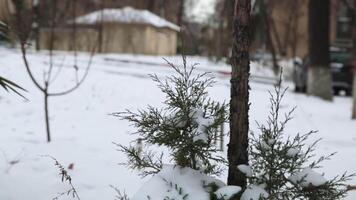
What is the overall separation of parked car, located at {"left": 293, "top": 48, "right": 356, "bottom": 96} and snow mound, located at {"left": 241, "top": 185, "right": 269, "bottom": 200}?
16.2m

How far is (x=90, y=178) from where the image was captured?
5.18m

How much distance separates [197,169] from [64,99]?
25.5 ft

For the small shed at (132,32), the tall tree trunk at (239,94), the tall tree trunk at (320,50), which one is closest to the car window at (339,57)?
the tall tree trunk at (320,50)

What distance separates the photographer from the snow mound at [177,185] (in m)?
3.02

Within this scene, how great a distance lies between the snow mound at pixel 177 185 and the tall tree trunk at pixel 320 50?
12852 mm

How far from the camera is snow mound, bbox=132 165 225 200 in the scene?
302 cm

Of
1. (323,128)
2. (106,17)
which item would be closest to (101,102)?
(323,128)

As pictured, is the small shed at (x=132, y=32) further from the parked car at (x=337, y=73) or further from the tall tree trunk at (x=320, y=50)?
the tall tree trunk at (x=320, y=50)

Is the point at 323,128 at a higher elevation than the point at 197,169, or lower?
lower

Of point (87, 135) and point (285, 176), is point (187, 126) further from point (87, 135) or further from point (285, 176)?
point (87, 135)

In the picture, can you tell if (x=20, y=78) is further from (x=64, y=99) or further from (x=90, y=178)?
(x=90, y=178)

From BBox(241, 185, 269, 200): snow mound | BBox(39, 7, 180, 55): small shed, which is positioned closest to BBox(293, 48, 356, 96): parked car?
BBox(241, 185, 269, 200): snow mound

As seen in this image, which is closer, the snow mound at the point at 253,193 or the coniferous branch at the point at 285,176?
the snow mound at the point at 253,193

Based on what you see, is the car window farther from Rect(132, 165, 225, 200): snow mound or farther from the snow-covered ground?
Rect(132, 165, 225, 200): snow mound
